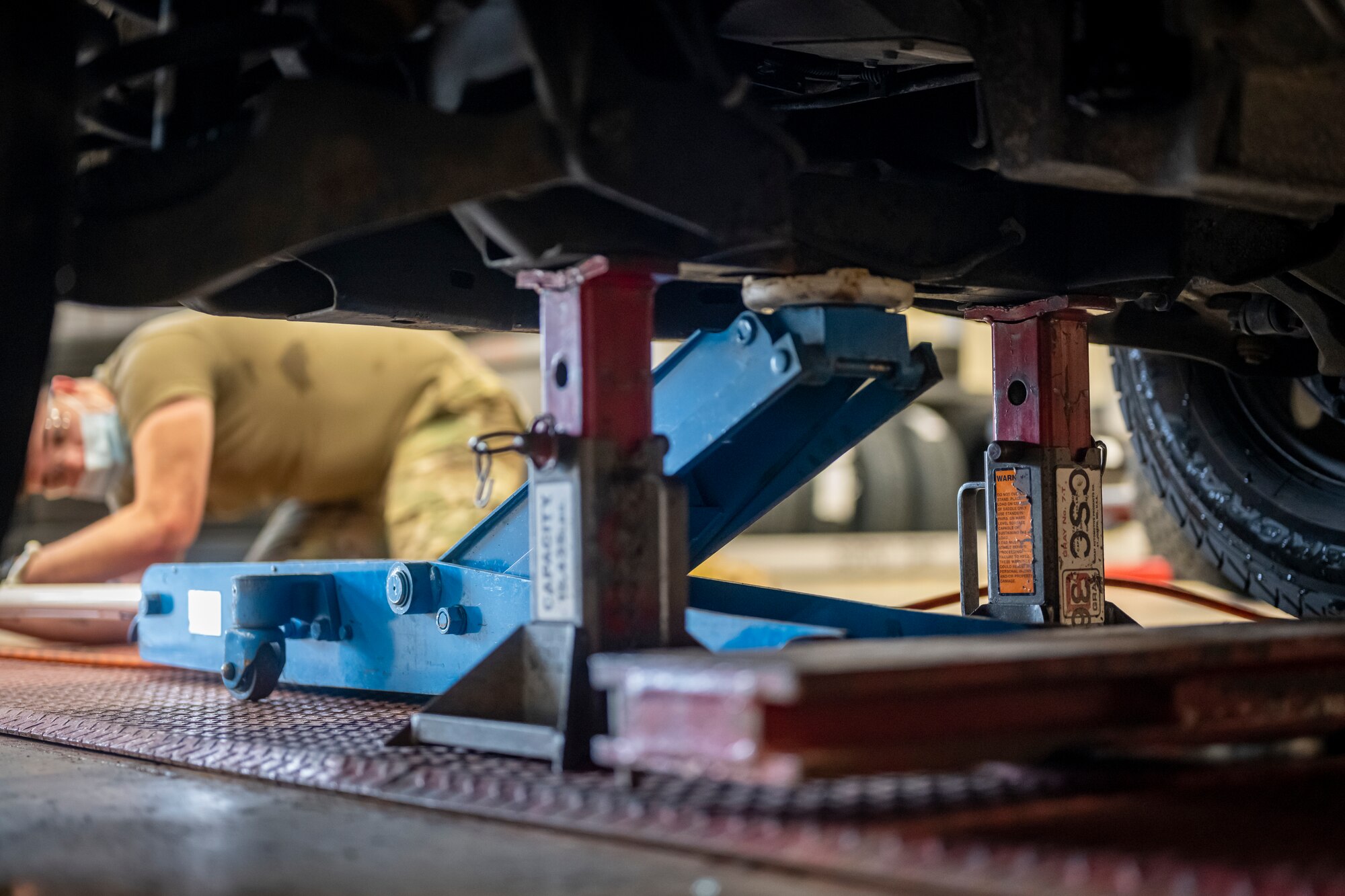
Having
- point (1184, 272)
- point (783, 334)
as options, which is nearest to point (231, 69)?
point (783, 334)

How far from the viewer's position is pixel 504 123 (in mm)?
1672

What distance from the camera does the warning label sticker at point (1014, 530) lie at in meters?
2.44

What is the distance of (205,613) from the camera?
9.10 ft

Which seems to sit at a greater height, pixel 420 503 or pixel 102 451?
pixel 102 451

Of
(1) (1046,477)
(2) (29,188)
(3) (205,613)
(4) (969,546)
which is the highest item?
(2) (29,188)

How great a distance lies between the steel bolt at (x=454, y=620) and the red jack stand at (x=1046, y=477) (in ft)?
2.88

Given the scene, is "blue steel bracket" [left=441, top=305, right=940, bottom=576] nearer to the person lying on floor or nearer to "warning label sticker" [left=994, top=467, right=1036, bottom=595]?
"warning label sticker" [left=994, top=467, right=1036, bottom=595]

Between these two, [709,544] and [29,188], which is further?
[709,544]

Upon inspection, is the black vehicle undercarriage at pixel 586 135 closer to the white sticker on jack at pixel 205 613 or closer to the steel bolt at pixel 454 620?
the steel bolt at pixel 454 620

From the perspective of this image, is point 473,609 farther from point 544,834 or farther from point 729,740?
point 729,740

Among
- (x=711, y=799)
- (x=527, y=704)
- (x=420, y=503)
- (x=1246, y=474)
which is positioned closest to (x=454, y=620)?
(x=527, y=704)

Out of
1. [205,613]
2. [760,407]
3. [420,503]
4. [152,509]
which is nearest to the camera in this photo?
[760,407]

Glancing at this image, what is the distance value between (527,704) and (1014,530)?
989mm

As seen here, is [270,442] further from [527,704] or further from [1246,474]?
[527,704]
